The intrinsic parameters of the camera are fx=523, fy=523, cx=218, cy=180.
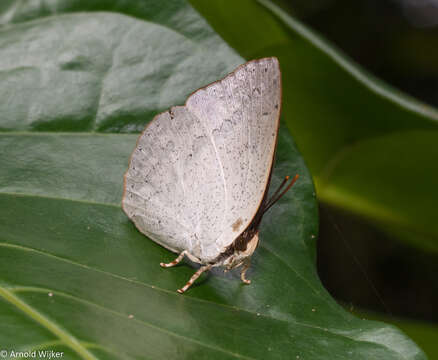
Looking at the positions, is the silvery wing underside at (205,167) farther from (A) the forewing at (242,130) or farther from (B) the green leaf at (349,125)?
(B) the green leaf at (349,125)

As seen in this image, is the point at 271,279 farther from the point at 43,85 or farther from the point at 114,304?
the point at 43,85

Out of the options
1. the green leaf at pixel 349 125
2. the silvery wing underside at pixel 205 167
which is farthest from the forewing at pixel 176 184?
the green leaf at pixel 349 125

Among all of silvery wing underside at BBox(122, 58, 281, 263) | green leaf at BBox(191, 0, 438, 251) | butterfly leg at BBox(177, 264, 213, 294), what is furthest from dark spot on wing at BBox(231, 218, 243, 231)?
green leaf at BBox(191, 0, 438, 251)

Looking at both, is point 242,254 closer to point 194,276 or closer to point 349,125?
point 194,276

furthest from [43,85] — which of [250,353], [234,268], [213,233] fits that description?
[250,353]

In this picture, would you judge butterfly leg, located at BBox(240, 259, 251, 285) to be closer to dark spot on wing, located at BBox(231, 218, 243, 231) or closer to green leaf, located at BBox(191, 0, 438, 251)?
dark spot on wing, located at BBox(231, 218, 243, 231)

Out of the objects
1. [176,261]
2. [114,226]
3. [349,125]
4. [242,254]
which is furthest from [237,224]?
[349,125]
